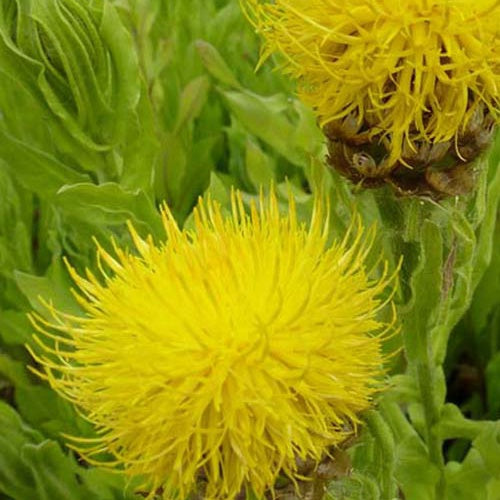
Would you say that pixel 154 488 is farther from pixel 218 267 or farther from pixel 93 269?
pixel 93 269

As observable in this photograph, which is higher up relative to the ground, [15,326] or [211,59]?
[211,59]

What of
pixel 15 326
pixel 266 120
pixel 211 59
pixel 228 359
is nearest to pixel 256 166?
pixel 266 120

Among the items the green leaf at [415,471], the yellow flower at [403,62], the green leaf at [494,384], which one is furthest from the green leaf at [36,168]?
the green leaf at [494,384]

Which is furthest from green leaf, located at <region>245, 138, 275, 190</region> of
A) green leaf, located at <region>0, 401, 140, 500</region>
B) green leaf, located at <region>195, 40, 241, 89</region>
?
green leaf, located at <region>0, 401, 140, 500</region>

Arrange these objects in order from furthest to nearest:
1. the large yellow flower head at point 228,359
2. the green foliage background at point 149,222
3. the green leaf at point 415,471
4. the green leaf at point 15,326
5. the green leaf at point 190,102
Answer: the green leaf at point 190,102
the green leaf at point 15,326
the green leaf at point 415,471
the green foliage background at point 149,222
the large yellow flower head at point 228,359

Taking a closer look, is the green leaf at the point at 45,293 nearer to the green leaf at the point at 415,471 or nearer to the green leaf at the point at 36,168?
the green leaf at the point at 36,168

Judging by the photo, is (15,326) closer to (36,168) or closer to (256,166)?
(36,168)
